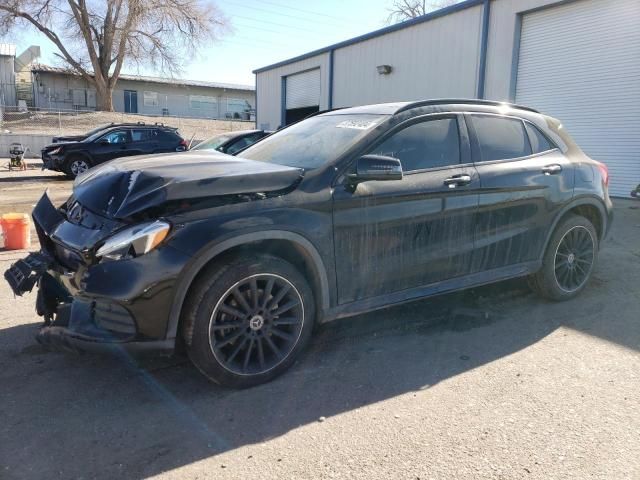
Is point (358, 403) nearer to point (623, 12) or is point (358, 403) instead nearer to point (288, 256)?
point (288, 256)

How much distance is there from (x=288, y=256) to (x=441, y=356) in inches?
53.5

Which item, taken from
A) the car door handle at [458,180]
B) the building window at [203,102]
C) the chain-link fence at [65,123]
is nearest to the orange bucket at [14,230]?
the car door handle at [458,180]

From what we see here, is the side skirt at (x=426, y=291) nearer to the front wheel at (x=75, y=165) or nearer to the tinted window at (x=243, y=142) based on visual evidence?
the tinted window at (x=243, y=142)

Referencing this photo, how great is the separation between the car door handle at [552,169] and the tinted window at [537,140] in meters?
0.18

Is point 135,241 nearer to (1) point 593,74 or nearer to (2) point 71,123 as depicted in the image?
(1) point 593,74

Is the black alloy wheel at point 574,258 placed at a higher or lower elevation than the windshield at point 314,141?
lower

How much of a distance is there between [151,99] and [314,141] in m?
47.4

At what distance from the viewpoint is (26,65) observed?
159 feet

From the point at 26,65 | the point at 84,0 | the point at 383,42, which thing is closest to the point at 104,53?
the point at 84,0

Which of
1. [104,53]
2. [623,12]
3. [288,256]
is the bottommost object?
[288,256]

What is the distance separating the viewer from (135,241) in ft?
9.23

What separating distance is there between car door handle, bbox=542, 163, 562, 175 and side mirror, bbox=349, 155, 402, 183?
1.79 metres

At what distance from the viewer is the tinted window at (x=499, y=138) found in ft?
13.8

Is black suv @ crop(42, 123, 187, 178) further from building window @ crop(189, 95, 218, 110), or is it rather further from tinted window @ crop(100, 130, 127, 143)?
building window @ crop(189, 95, 218, 110)
